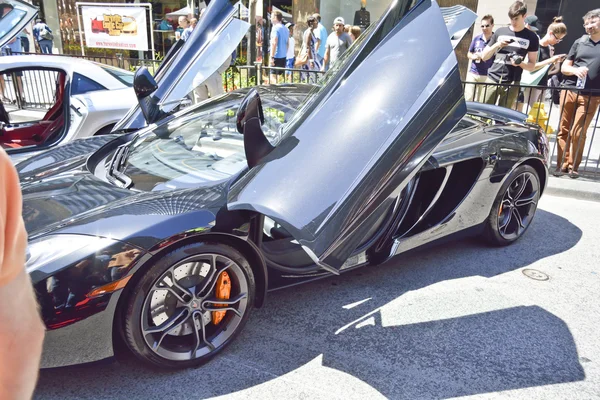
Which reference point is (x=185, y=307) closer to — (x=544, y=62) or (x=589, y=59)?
(x=589, y=59)

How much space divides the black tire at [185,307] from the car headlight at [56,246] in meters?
0.27

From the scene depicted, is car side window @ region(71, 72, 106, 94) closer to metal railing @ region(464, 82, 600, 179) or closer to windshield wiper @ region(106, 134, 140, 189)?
windshield wiper @ region(106, 134, 140, 189)

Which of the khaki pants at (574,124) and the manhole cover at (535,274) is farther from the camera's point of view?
the khaki pants at (574,124)

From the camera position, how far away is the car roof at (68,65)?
534 centimetres

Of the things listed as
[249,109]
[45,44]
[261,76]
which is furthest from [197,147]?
[45,44]

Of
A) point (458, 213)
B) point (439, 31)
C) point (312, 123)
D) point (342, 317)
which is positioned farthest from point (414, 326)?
point (439, 31)

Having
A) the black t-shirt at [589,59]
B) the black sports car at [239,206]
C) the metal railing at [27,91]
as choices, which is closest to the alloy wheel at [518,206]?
the black sports car at [239,206]

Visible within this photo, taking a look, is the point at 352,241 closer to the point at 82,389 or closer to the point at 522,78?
the point at 82,389

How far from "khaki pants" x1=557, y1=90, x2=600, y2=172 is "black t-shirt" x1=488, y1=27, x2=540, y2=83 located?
83 centimetres

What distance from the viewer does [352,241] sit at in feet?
7.04

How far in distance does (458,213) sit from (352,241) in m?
1.64

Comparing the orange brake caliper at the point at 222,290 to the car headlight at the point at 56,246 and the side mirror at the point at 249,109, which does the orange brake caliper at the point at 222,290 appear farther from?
the side mirror at the point at 249,109

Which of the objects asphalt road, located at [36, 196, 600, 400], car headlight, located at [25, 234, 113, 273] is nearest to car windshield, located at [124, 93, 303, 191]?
car headlight, located at [25, 234, 113, 273]

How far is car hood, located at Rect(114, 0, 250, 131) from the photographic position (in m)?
3.99
